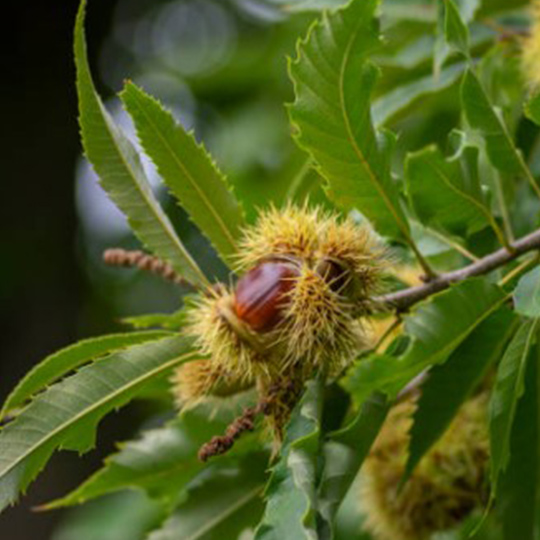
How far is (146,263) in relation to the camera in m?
1.10

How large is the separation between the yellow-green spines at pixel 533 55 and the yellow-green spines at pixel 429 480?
1.41 feet

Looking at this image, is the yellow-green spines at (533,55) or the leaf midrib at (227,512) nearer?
the leaf midrib at (227,512)

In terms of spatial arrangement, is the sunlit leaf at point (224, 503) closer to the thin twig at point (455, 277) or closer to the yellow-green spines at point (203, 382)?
the yellow-green spines at point (203, 382)

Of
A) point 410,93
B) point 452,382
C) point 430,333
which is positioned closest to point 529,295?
point 430,333

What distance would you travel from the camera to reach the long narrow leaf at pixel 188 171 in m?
0.99

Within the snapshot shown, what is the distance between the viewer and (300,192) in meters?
1.26

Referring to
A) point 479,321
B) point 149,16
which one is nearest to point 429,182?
point 479,321

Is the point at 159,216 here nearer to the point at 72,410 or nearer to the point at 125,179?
the point at 125,179

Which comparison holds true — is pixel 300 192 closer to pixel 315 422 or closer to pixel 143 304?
pixel 315 422

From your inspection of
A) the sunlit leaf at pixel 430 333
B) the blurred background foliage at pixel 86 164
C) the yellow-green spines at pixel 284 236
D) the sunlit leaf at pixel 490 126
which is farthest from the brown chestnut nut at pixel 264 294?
the blurred background foliage at pixel 86 164

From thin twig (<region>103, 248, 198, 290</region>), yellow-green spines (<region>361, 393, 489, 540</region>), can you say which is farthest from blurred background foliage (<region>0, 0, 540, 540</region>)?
thin twig (<region>103, 248, 198, 290</region>)

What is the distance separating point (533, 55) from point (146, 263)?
1.92 feet

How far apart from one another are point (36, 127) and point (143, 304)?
97 centimetres

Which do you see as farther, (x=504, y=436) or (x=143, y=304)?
(x=143, y=304)
